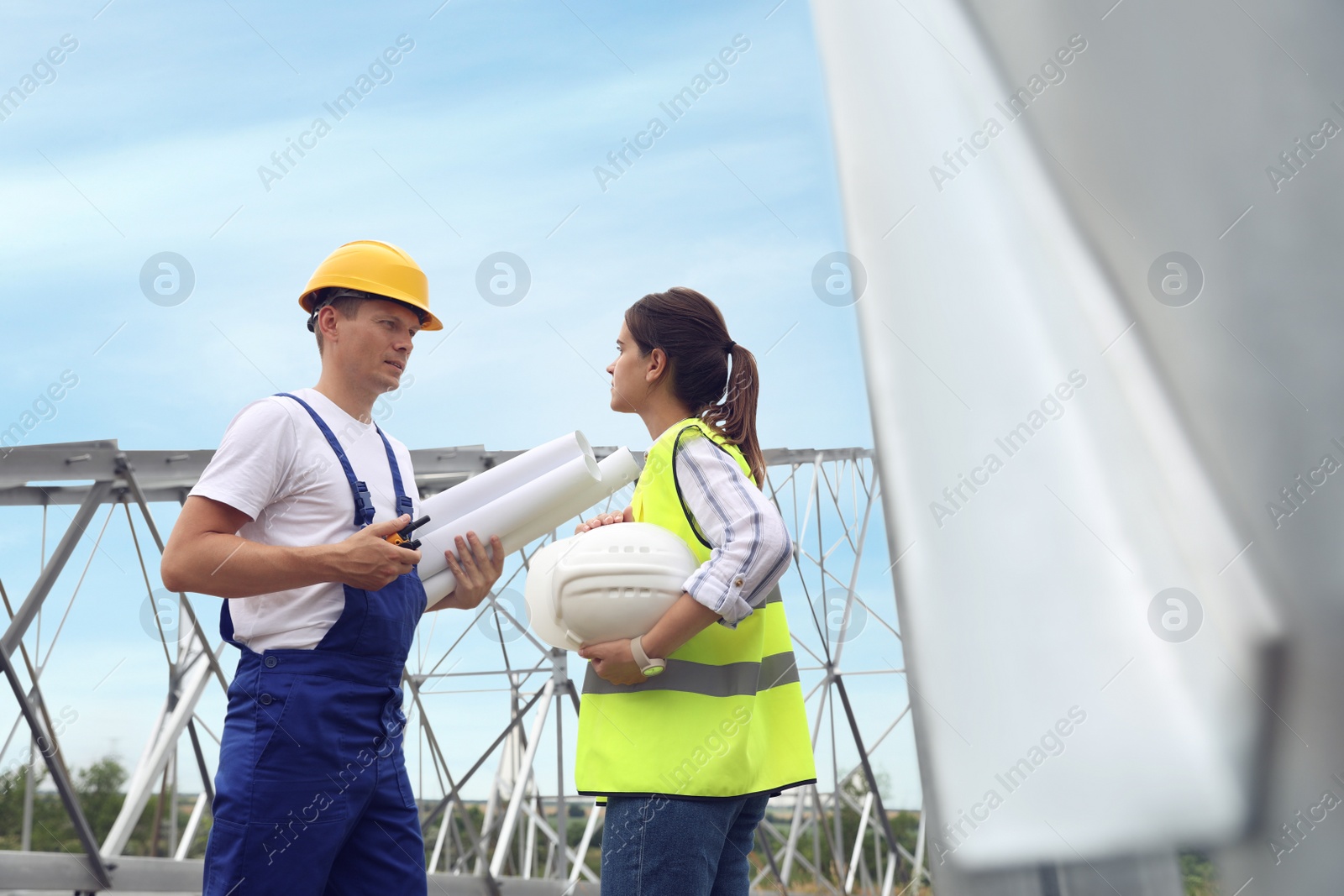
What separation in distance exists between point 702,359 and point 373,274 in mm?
910

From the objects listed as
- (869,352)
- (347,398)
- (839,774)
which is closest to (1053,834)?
(869,352)

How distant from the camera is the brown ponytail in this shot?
2.64 meters

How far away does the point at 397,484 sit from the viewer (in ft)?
9.27

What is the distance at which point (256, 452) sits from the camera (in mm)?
2498

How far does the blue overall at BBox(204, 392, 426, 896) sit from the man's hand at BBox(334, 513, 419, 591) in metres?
0.07

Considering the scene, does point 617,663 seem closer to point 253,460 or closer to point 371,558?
point 371,558

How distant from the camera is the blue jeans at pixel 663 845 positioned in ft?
7.09

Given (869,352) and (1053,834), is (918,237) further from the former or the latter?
(1053,834)

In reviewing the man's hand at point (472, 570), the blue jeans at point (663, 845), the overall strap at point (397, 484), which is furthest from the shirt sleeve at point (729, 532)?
the overall strap at point (397, 484)

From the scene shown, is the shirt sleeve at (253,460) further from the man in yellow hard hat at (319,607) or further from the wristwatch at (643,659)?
the wristwatch at (643,659)

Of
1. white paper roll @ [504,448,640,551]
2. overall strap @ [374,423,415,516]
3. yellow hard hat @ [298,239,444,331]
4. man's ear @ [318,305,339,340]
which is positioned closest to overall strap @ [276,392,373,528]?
overall strap @ [374,423,415,516]

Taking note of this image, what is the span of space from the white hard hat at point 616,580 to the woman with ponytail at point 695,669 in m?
0.05

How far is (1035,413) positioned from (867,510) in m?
18.1

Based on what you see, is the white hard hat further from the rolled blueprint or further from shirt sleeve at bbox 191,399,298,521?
shirt sleeve at bbox 191,399,298,521
